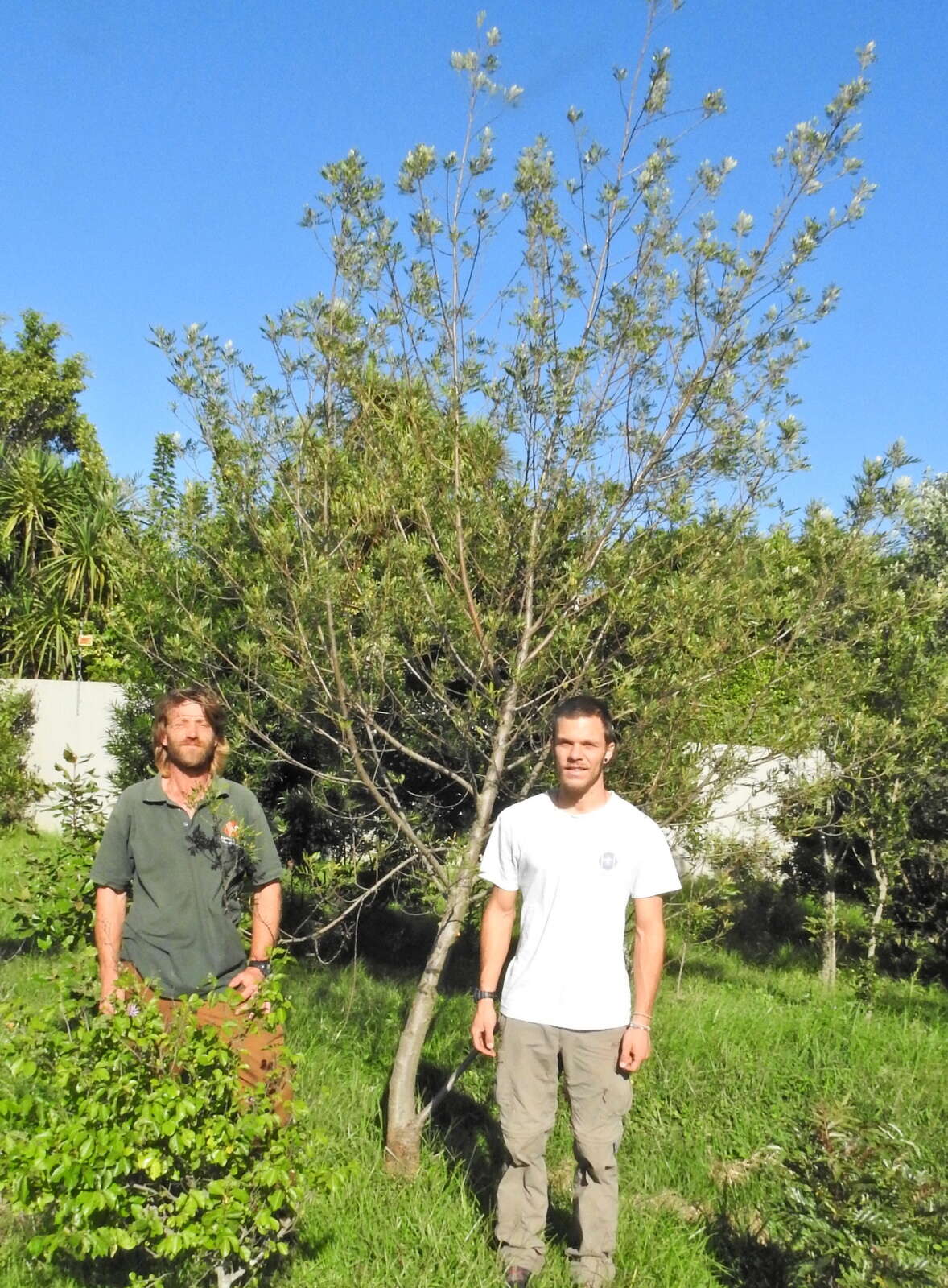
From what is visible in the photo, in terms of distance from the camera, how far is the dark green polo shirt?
12.7ft

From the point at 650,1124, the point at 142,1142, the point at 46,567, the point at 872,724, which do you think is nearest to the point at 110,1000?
the point at 142,1142

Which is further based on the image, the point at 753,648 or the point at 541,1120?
the point at 753,648

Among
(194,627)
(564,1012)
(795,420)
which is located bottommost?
(564,1012)

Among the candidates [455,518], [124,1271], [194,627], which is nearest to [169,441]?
[194,627]

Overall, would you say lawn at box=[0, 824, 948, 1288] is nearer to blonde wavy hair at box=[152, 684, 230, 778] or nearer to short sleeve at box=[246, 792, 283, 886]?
short sleeve at box=[246, 792, 283, 886]

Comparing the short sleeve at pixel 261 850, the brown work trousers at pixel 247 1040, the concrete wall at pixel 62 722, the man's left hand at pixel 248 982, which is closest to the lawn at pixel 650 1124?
the brown work trousers at pixel 247 1040

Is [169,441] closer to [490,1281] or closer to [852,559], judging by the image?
[852,559]

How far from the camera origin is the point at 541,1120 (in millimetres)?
3650

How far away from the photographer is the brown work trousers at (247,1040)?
129 inches

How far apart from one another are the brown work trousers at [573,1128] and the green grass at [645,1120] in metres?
0.15

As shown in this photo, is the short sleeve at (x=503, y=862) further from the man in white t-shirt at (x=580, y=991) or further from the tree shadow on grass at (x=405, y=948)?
the tree shadow on grass at (x=405, y=948)

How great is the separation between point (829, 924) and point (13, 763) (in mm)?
10523

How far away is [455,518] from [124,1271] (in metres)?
2.84

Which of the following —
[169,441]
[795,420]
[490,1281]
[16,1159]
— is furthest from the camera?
[169,441]
